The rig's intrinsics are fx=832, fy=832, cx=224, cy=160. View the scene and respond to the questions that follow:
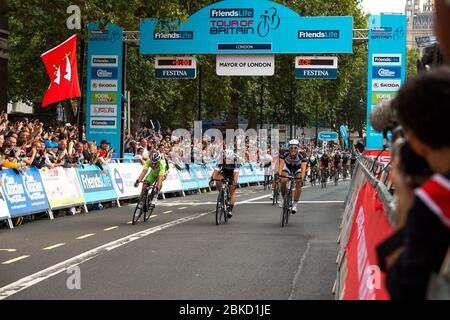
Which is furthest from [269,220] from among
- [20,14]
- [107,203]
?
[20,14]

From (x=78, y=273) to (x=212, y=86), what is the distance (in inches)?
1417

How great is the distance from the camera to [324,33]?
28.1 m

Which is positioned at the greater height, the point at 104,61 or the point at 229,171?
the point at 104,61

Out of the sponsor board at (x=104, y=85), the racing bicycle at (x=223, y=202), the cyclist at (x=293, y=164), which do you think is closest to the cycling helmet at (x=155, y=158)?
the racing bicycle at (x=223, y=202)

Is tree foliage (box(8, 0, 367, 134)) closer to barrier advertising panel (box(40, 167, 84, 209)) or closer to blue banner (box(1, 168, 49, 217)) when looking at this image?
barrier advertising panel (box(40, 167, 84, 209))

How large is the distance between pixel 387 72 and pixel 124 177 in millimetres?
9886

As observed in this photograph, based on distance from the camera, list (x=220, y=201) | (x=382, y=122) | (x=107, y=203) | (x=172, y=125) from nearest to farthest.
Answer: (x=382, y=122) < (x=220, y=201) < (x=107, y=203) < (x=172, y=125)

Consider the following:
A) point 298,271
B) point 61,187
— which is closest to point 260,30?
point 61,187

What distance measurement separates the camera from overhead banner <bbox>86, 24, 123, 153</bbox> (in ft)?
94.1

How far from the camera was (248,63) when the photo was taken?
1134 inches

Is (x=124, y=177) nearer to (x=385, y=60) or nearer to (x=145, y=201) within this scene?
(x=145, y=201)

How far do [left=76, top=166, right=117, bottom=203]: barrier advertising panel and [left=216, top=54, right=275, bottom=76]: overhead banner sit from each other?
738 centimetres

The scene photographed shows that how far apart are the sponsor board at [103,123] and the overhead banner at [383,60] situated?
872 centimetres

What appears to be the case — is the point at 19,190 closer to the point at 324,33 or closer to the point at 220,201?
the point at 220,201
